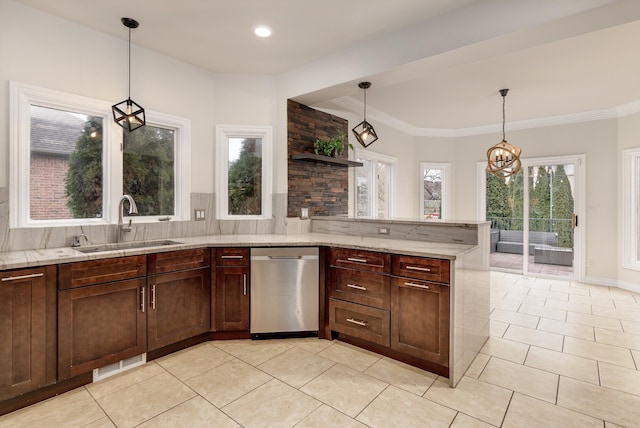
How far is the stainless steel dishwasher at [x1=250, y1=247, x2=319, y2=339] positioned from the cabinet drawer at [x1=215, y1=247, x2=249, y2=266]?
Answer: 74mm

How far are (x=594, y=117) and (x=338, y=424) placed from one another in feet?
20.3

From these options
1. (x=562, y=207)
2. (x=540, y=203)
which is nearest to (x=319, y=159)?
(x=540, y=203)

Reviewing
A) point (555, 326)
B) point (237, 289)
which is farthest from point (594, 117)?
point (237, 289)

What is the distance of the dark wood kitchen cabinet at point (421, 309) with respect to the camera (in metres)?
2.40

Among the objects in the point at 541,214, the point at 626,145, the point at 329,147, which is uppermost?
the point at 626,145

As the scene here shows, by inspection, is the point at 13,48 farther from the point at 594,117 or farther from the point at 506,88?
the point at 594,117

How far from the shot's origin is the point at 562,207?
18.5 feet

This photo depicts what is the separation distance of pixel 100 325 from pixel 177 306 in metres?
0.58

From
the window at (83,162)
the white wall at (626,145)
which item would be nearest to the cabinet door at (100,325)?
the window at (83,162)

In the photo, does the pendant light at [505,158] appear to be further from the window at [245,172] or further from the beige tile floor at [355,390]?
the window at [245,172]

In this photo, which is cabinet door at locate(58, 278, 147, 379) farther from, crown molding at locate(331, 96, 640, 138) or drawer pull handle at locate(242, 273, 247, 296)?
crown molding at locate(331, 96, 640, 138)

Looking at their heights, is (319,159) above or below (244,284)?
above

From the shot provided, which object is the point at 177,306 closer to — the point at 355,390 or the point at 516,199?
the point at 355,390

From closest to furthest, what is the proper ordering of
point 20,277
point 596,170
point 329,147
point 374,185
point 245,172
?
point 20,277, point 245,172, point 329,147, point 596,170, point 374,185
